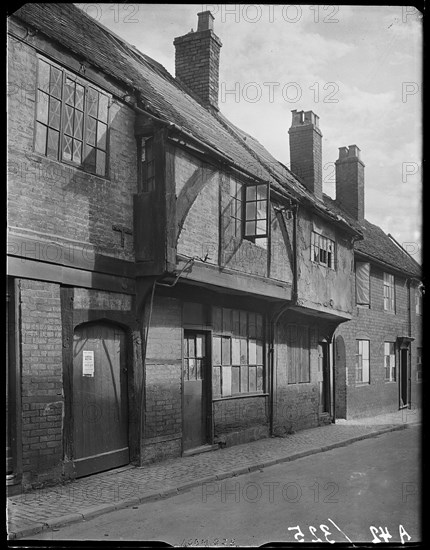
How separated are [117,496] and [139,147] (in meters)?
5.29

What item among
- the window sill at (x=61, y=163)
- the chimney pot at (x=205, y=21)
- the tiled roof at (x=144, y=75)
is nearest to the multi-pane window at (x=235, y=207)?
the tiled roof at (x=144, y=75)

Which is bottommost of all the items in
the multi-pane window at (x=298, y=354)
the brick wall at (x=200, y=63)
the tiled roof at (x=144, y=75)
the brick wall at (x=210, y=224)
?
the multi-pane window at (x=298, y=354)

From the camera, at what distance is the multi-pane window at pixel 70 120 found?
27.2 feet

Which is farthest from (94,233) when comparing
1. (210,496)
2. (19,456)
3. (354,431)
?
(354,431)

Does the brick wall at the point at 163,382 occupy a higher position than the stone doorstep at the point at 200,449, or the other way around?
the brick wall at the point at 163,382

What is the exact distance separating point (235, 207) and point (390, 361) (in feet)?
45.6

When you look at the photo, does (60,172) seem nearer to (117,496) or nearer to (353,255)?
(117,496)

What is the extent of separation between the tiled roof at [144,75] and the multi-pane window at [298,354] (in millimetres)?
3187

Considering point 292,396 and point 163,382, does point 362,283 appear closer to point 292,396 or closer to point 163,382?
point 292,396

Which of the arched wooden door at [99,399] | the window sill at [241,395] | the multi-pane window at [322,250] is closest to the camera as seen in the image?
the arched wooden door at [99,399]

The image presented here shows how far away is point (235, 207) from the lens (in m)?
12.6

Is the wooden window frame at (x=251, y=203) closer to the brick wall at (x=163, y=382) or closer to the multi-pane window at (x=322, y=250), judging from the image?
the brick wall at (x=163, y=382)

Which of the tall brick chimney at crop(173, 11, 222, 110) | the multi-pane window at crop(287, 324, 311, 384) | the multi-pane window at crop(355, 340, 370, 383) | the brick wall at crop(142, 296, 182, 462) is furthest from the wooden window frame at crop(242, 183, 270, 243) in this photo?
the multi-pane window at crop(355, 340, 370, 383)

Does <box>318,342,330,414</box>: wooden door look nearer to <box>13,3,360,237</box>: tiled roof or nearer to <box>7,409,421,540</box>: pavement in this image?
<box>13,3,360,237</box>: tiled roof
